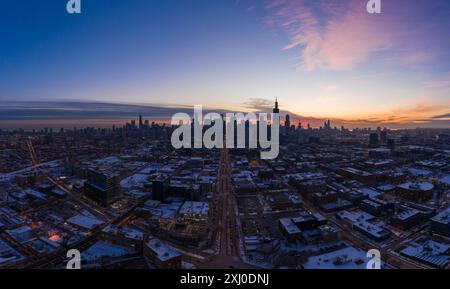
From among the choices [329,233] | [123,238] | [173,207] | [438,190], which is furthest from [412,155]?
[123,238]

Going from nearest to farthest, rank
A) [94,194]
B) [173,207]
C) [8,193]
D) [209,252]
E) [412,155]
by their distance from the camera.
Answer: [209,252] → [173,207] → [94,194] → [8,193] → [412,155]

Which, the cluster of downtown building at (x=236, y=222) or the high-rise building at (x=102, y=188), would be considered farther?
the high-rise building at (x=102, y=188)

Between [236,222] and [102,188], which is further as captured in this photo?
[102,188]

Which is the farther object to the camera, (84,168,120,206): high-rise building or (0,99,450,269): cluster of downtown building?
(84,168,120,206): high-rise building

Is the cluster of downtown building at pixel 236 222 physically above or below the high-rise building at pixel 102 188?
below

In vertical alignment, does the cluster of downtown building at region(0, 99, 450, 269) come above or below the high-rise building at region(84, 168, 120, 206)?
below

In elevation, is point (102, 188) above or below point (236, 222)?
above

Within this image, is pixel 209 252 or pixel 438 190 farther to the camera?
pixel 438 190

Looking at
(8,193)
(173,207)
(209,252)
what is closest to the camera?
(209,252)
